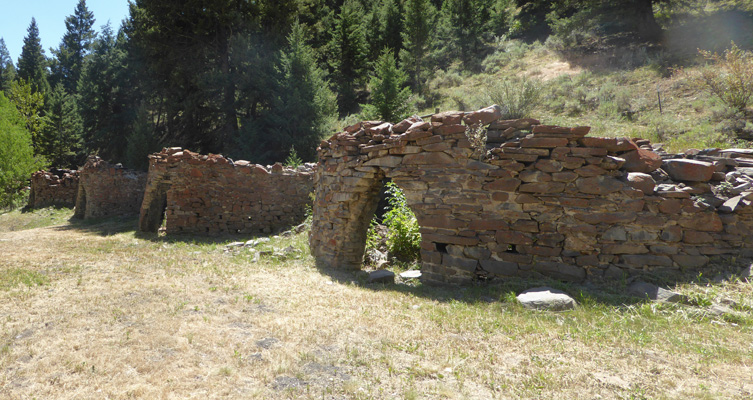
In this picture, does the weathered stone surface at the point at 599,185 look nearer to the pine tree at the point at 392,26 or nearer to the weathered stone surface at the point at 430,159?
the weathered stone surface at the point at 430,159

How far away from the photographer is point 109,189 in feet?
52.3

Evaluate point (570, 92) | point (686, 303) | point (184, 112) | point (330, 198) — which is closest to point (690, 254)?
point (686, 303)

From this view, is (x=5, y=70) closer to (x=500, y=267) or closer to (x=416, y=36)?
(x=416, y=36)

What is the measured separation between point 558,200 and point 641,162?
1183 millimetres

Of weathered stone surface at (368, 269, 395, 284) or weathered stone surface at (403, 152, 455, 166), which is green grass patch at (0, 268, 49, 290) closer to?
weathered stone surface at (368, 269, 395, 284)

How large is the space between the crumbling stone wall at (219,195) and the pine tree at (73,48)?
39.8 m

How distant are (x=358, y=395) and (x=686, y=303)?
150 inches

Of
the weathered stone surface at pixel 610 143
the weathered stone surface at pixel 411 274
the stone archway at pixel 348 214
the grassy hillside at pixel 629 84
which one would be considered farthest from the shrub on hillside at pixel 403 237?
the grassy hillside at pixel 629 84

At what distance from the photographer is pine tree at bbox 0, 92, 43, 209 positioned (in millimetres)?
21828

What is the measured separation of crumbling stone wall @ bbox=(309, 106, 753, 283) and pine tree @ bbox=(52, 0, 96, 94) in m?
49.2

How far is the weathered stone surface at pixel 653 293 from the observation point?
13.8ft

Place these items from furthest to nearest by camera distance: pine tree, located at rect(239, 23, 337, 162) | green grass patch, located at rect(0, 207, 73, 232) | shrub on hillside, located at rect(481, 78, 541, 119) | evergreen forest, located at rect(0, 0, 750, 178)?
1. evergreen forest, located at rect(0, 0, 750, 178)
2. pine tree, located at rect(239, 23, 337, 162)
3. green grass patch, located at rect(0, 207, 73, 232)
4. shrub on hillside, located at rect(481, 78, 541, 119)

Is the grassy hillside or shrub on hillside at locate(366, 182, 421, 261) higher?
the grassy hillside

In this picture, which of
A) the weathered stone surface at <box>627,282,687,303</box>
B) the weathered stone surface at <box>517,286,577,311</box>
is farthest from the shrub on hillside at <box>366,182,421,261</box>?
the weathered stone surface at <box>627,282,687,303</box>
